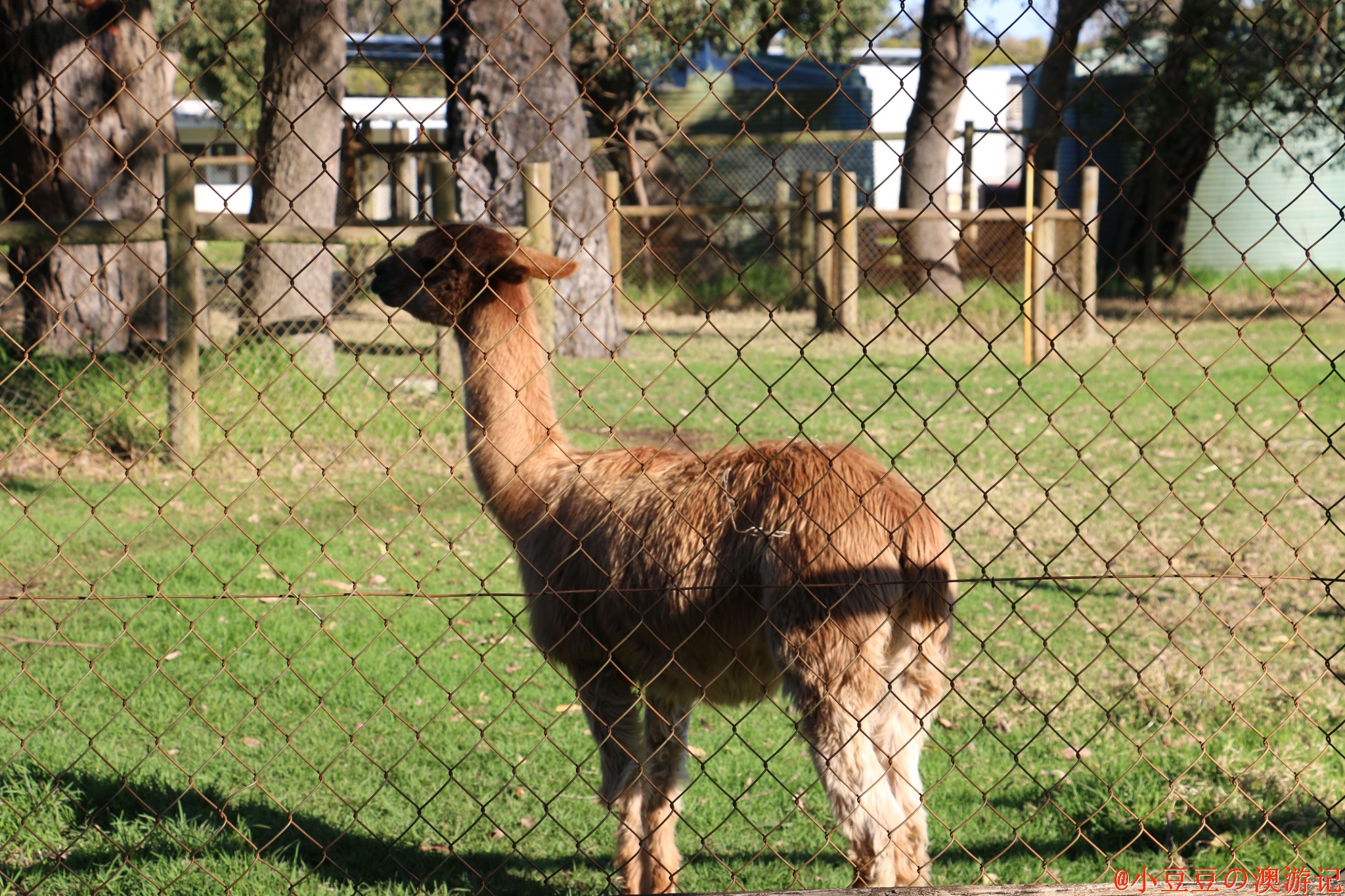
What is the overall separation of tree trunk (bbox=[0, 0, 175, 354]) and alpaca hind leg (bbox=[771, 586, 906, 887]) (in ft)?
20.5

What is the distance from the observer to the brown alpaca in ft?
10.1

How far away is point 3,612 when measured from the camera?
5211 millimetres

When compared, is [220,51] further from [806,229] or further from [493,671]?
[493,671]

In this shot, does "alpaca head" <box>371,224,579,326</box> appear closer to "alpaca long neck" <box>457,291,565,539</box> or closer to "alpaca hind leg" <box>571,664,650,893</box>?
"alpaca long neck" <box>457,291,565,539</box>

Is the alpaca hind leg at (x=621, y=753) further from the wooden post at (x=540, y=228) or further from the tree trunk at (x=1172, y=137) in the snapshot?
the tree trunk at (x=1172, y=137)

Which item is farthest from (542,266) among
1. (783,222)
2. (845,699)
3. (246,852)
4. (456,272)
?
(783,222)

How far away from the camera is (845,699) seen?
308cm

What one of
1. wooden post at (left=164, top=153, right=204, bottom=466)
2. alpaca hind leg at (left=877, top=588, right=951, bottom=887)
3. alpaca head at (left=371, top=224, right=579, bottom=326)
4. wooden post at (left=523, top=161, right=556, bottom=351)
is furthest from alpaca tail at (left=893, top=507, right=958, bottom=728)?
wooden post at (left=164, top=153, right=204, bottom=466)

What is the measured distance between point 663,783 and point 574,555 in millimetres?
850

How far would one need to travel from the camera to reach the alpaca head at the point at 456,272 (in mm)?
3705

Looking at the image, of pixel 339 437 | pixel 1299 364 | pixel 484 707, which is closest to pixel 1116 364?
pixel 1299 364

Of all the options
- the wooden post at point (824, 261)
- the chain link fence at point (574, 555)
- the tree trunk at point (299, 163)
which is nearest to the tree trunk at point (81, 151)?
the chain link fence at point (574, 555)

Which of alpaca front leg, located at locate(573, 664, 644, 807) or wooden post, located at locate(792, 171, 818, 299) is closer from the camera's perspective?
alpaca front leg, located at locate(573, 664, 644, 807)

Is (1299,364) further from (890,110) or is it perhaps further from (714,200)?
(890,110)
